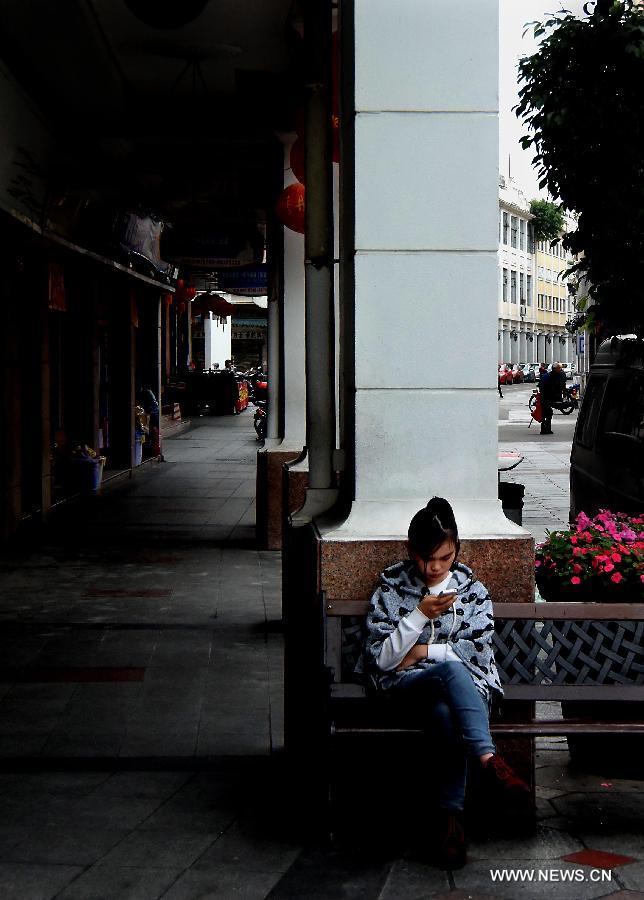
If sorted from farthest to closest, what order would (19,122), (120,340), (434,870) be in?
(120,340) < (19,122) < (434,870)

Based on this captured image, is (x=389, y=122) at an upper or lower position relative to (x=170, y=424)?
upper

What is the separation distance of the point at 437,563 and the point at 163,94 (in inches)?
426

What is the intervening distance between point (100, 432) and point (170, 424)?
12845 mm

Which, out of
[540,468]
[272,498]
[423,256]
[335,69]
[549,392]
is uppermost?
[335,69]

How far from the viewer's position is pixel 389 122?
478 centimetres

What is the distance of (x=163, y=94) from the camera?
45.8 ft

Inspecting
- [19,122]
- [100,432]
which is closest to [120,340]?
[100,432]

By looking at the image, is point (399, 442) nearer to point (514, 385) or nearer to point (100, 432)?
point (100, 432)

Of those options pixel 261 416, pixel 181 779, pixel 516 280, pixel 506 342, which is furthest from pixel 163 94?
pixel 516 280

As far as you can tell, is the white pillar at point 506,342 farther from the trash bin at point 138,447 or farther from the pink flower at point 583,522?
the pink flower at point 583,522

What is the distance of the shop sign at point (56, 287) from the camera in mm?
14023

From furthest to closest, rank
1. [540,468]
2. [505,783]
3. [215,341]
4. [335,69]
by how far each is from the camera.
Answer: [215,341]
[540,468]
[335,69]
[505,783]

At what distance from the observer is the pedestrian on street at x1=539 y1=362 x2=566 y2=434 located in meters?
31.4

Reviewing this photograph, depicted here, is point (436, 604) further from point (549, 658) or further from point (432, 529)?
point (549, 658)
